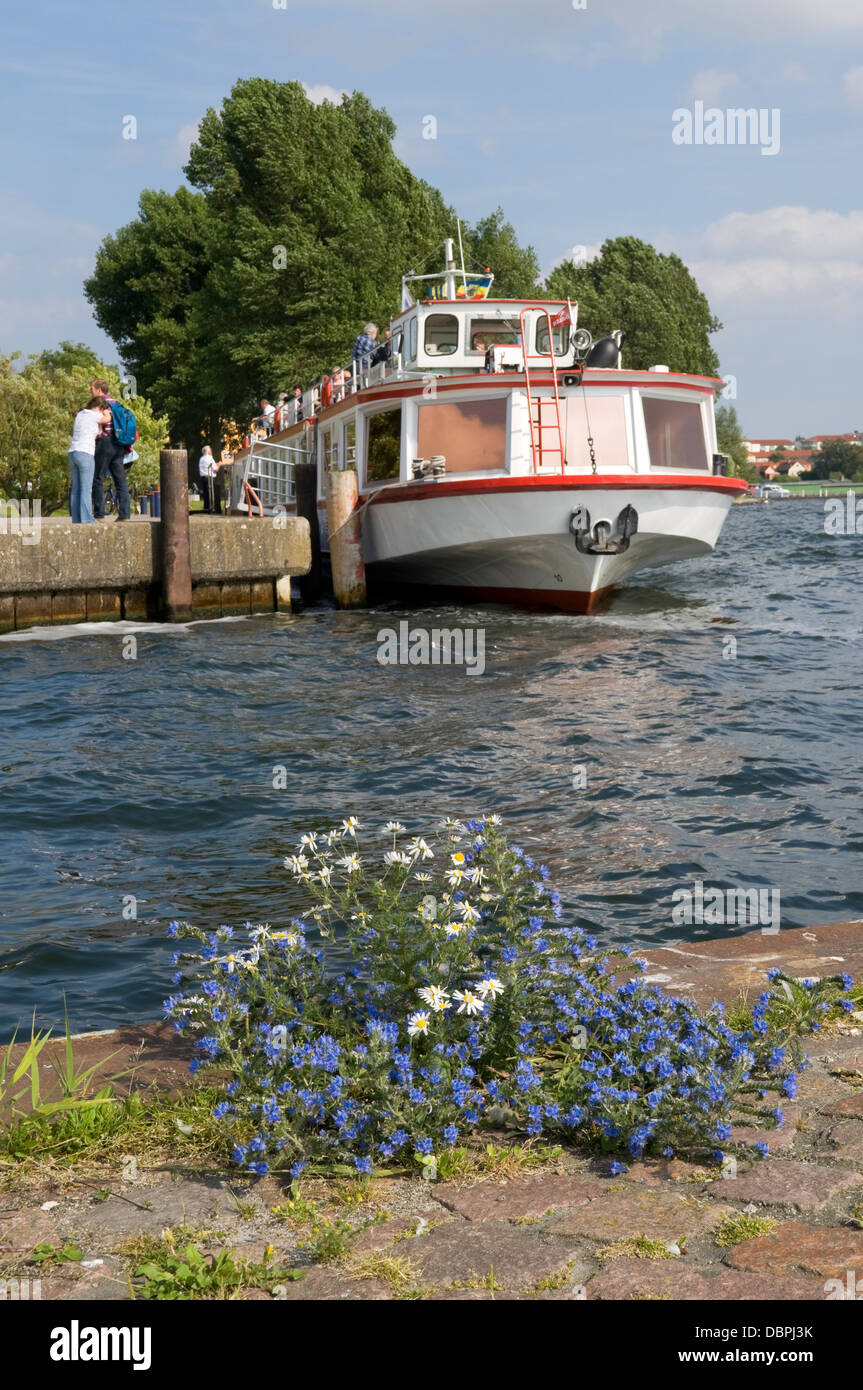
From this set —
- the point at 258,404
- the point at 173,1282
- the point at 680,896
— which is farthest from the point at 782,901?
the point at 258,404

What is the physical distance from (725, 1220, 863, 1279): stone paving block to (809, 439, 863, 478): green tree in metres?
185

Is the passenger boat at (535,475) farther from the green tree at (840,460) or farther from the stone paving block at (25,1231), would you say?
the green tree at (840,460)

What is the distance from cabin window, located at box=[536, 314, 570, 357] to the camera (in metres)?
23.1

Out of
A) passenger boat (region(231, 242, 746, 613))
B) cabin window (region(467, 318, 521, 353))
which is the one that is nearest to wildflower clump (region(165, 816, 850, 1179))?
passenger boat (region(231, 242, 746, 613))

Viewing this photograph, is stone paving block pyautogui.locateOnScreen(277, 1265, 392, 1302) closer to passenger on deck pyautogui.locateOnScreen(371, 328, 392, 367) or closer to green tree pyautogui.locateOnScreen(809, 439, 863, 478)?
passenger on deck pyautogui.locateOnScreen(371, 328, 392, 367)

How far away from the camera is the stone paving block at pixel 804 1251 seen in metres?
2.77

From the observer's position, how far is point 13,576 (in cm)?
1698

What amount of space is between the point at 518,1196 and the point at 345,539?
60.4 feet

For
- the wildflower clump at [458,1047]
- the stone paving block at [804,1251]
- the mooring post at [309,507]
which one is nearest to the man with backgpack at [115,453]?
the mooring post at [309,507]

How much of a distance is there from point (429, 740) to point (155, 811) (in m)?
2.85

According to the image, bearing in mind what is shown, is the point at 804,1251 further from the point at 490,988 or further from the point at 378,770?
the point at 378,770

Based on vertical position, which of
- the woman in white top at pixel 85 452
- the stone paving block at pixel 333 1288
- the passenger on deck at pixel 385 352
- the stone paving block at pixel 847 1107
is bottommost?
the stone paving block at pixel 333 1288

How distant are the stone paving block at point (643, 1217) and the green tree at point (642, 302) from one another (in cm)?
7099

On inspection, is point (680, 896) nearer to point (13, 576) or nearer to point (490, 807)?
point (490, 807)
